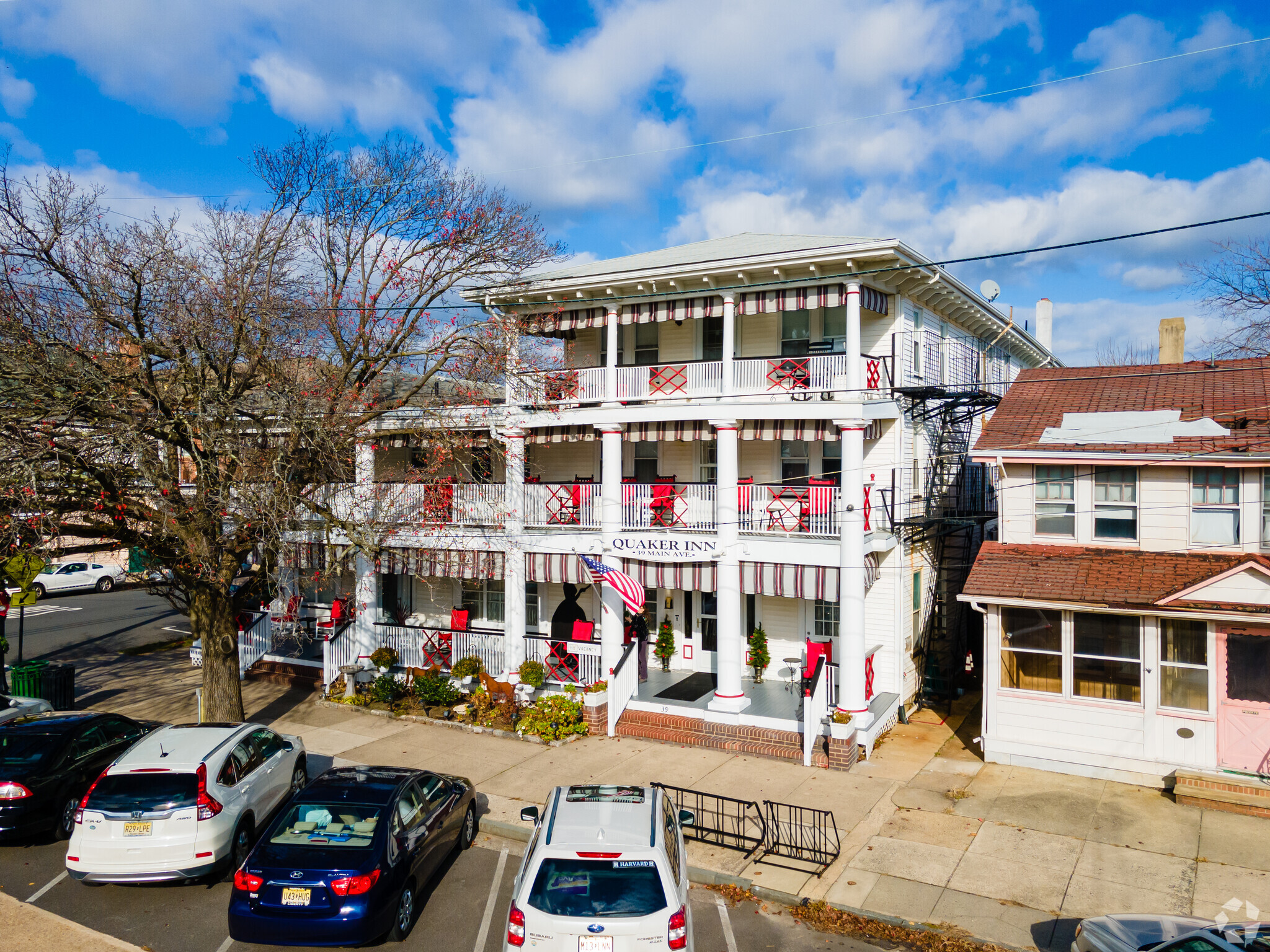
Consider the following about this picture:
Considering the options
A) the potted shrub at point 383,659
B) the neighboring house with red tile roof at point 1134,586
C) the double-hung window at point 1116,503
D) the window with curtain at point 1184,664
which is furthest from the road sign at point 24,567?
the window with curtain at point 1184,664

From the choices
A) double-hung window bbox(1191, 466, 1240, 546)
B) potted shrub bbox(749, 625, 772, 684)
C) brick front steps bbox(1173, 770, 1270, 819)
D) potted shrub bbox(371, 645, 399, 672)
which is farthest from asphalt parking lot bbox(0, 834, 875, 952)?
double-hung window bbox(1191, 466, 1240, 546)

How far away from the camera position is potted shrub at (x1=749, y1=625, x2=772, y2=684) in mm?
19297

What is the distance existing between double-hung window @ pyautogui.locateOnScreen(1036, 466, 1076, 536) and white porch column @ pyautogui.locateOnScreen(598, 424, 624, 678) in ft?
27.6

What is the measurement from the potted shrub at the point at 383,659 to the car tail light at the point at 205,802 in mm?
9171

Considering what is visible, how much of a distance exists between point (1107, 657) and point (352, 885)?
1251cm

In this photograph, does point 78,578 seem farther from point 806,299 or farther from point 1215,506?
point 1215,506

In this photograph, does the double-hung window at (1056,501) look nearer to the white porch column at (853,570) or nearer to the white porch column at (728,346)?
the white porch column at (853,570)

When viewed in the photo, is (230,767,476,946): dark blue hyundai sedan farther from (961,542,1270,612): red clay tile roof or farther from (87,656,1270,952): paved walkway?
(961,542,1270,612): red clay tile roof

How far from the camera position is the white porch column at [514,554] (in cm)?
1934

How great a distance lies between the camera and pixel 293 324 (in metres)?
18.1

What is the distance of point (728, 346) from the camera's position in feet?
56.7

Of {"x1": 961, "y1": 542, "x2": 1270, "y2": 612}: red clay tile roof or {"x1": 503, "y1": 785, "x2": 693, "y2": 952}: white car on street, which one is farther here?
{"x1": 961, "y1": 542, "x2": 1270, "y2": 612}: red clay tile roof

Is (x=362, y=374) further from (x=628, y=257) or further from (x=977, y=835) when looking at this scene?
(x=977, y=835)

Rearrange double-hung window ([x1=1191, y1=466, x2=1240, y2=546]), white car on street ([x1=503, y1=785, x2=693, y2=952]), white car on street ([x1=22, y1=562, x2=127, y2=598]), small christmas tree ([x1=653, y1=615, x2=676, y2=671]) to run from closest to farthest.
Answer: white car on street ([x1=503, y1=785, x2=693, y2=952]) → double-hung window ([x1=1191, y1=466, x2=1240, y2=546]) → small christmas tree ([x1=653, y1=615, x2=676, y2=671]) → white car on street ([x1=22, y1=562, x2=127, y2=598])
